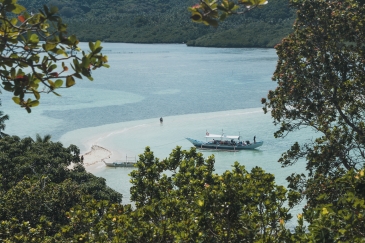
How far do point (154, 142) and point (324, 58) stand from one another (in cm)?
2350

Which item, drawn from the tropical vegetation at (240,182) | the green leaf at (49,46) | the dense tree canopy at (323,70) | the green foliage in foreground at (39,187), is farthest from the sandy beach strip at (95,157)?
the green leaf at (49,46)

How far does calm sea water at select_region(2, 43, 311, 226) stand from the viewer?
31828 millimetres

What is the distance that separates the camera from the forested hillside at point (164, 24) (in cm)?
11594

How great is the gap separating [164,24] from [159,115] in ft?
317

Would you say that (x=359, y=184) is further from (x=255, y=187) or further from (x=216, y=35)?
(x=216, y=35)

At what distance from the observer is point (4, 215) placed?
12094mm

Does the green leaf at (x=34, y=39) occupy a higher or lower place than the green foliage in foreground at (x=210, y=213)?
higher

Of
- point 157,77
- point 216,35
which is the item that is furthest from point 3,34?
point 216,35

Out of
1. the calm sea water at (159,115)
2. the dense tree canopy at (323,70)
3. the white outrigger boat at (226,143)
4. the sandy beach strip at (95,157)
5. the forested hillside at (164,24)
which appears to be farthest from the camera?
the forested hillside at (164,24)

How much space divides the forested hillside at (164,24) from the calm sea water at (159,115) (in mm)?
42944

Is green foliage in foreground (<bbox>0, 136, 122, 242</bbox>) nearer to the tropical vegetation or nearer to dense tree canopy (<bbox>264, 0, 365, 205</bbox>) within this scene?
the tropical vegetation

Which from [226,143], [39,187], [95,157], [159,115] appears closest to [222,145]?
[226,143]

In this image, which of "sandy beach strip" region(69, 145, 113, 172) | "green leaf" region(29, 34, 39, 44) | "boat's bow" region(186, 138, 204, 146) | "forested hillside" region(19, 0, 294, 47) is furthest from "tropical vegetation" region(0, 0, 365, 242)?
"forested hillside" region(19, 0, 294, 47)

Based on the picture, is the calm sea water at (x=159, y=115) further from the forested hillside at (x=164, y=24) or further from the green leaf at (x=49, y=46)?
the forested hillside at (x=164, y=24)
